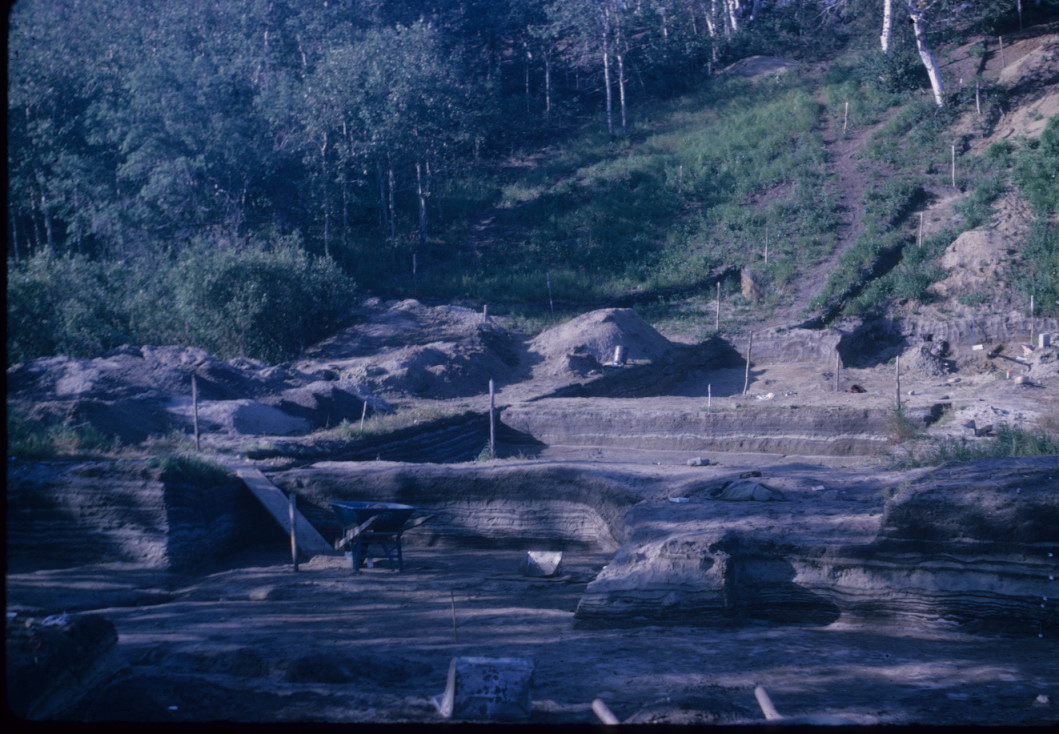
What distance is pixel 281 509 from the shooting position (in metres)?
10.2

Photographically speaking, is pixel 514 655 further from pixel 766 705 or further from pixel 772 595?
pixel 772 595

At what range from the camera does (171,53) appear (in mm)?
26438

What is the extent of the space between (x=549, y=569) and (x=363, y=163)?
969 inches

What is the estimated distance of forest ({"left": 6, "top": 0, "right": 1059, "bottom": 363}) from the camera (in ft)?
72.5

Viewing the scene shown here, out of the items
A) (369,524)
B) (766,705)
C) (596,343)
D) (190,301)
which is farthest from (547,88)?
(766,705)

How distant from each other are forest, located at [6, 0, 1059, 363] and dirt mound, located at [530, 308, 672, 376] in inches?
174

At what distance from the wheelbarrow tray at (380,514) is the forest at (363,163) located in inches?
440

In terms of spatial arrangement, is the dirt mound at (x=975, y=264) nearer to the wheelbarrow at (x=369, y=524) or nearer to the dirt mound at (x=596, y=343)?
the dirt mound at (x=596, y=343)

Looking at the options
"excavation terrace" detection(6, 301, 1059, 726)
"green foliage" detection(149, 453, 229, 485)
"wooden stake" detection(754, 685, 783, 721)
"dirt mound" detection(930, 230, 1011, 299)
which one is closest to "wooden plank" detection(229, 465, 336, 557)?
"excavation terrace" detection(6, 301, 1059, 726)

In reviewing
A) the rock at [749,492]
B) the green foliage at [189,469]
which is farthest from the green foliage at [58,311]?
the rock at [749,492]

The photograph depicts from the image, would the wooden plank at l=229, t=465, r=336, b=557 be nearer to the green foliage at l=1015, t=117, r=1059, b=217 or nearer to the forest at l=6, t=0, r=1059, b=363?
the forest at l=6, t=0, r=1059, b=363

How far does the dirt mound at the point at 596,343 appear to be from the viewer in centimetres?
2095

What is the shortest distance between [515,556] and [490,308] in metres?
17.3

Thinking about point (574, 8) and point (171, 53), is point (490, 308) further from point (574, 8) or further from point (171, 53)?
point (574, 8)
